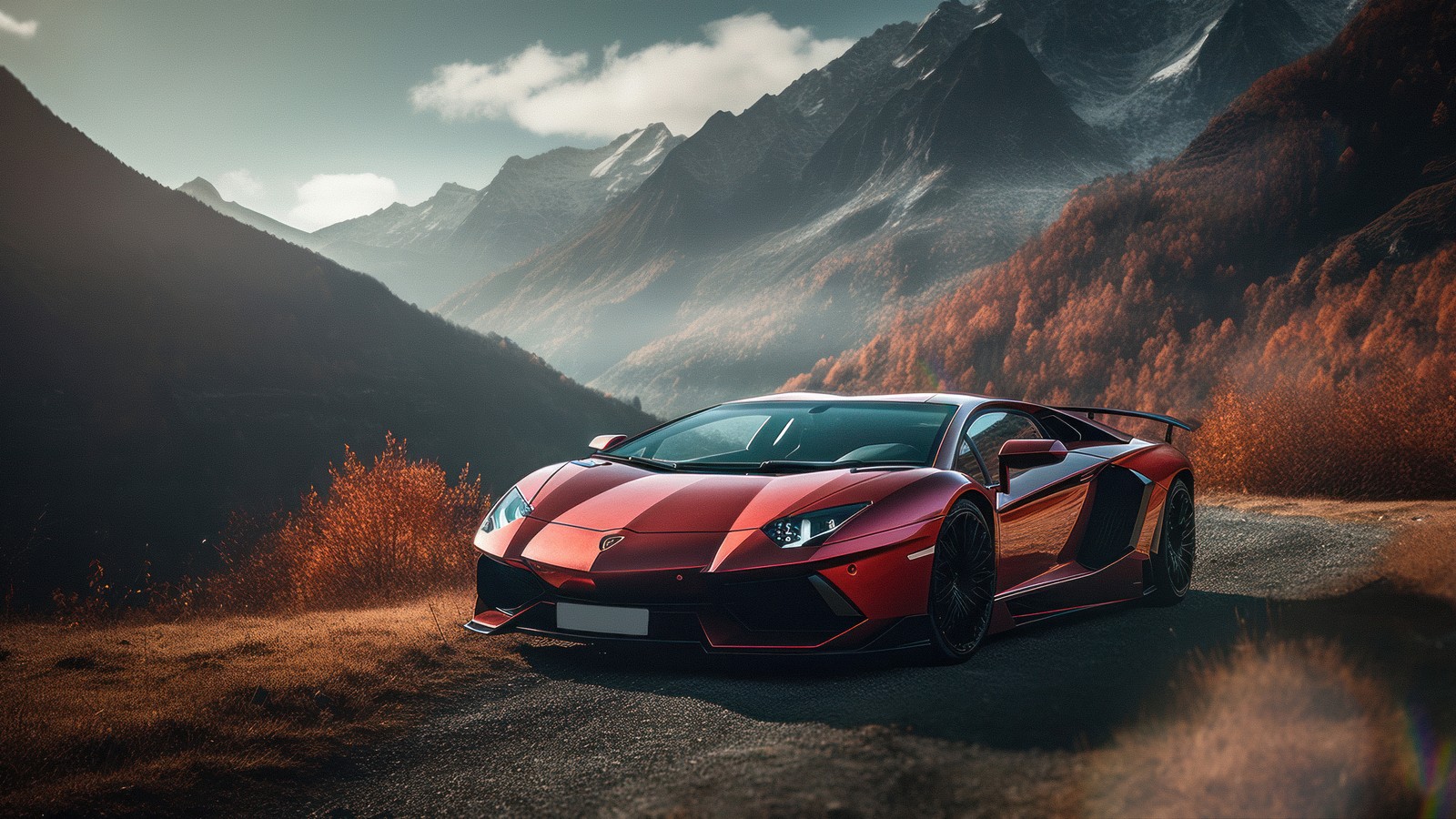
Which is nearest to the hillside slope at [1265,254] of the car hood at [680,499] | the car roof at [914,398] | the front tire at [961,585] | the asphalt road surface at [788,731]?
the car roof at [914,398]

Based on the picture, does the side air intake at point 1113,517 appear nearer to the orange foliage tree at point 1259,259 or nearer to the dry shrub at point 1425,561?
the dry shrub at point 1425,561

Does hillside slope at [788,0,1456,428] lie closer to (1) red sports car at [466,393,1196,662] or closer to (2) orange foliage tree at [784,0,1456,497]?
(2) orange foliage tree at [784,0,1456,497]

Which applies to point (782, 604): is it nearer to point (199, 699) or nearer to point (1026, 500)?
point (1026, 500)

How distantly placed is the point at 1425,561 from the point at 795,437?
3697 mm

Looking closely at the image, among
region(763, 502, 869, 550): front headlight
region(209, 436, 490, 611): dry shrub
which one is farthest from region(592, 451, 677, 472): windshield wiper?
region(209, 436, 490, 611): dry shrub

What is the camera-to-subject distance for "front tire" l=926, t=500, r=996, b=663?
417 cm

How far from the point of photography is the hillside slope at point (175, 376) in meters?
37.0

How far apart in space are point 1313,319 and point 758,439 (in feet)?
167

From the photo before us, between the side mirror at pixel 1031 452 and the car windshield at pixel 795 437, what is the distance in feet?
1.16

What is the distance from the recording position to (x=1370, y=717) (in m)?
2.75

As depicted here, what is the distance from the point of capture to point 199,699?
154 inches

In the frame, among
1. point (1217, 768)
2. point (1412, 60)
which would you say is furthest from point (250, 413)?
point (1412, 60)

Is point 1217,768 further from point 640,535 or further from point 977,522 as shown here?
point 640,535

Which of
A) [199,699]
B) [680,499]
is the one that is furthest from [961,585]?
[199,699]
